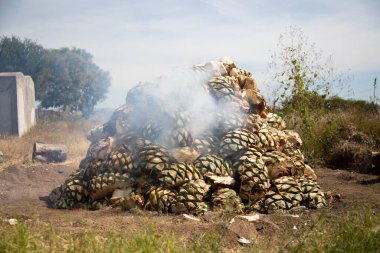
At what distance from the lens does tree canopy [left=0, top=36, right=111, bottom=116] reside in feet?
76.1

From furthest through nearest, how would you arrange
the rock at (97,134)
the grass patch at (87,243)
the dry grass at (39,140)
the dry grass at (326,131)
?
the dry grass at (39,140)
the dry grass at (326,131)
the rock at (97,134)
the grass patch at (87,243)

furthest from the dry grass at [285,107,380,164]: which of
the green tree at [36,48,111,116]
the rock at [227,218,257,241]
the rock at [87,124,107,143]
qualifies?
the green tree at [36,48,111,116]

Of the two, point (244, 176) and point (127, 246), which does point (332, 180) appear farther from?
point (127, 246)

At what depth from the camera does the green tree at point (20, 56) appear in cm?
2302

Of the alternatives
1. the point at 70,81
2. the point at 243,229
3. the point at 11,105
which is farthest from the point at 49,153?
the point at 70,81

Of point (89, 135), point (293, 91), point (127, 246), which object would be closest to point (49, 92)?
point (293, 91)

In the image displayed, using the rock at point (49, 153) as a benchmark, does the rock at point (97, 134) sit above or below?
above

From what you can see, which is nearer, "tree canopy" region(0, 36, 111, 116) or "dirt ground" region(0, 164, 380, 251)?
"dirt ground" region(0, 164, 380, 251)

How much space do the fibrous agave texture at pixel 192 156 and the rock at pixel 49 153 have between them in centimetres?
427

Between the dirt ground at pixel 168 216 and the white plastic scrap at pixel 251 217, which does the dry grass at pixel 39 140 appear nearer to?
the dirt ground at pixel 168 216

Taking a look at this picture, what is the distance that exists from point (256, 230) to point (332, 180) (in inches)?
122

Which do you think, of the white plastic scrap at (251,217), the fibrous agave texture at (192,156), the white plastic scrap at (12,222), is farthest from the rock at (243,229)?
the white plastic scrap at (12,222)

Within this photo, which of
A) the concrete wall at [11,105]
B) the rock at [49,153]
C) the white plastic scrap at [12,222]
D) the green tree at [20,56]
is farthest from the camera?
the green tree at [20,56]

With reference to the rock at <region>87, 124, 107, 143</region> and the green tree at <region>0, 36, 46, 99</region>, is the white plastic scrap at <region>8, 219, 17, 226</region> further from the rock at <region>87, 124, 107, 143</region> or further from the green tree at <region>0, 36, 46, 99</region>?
the green tree at <region>0, 36, 46, 99</region>
